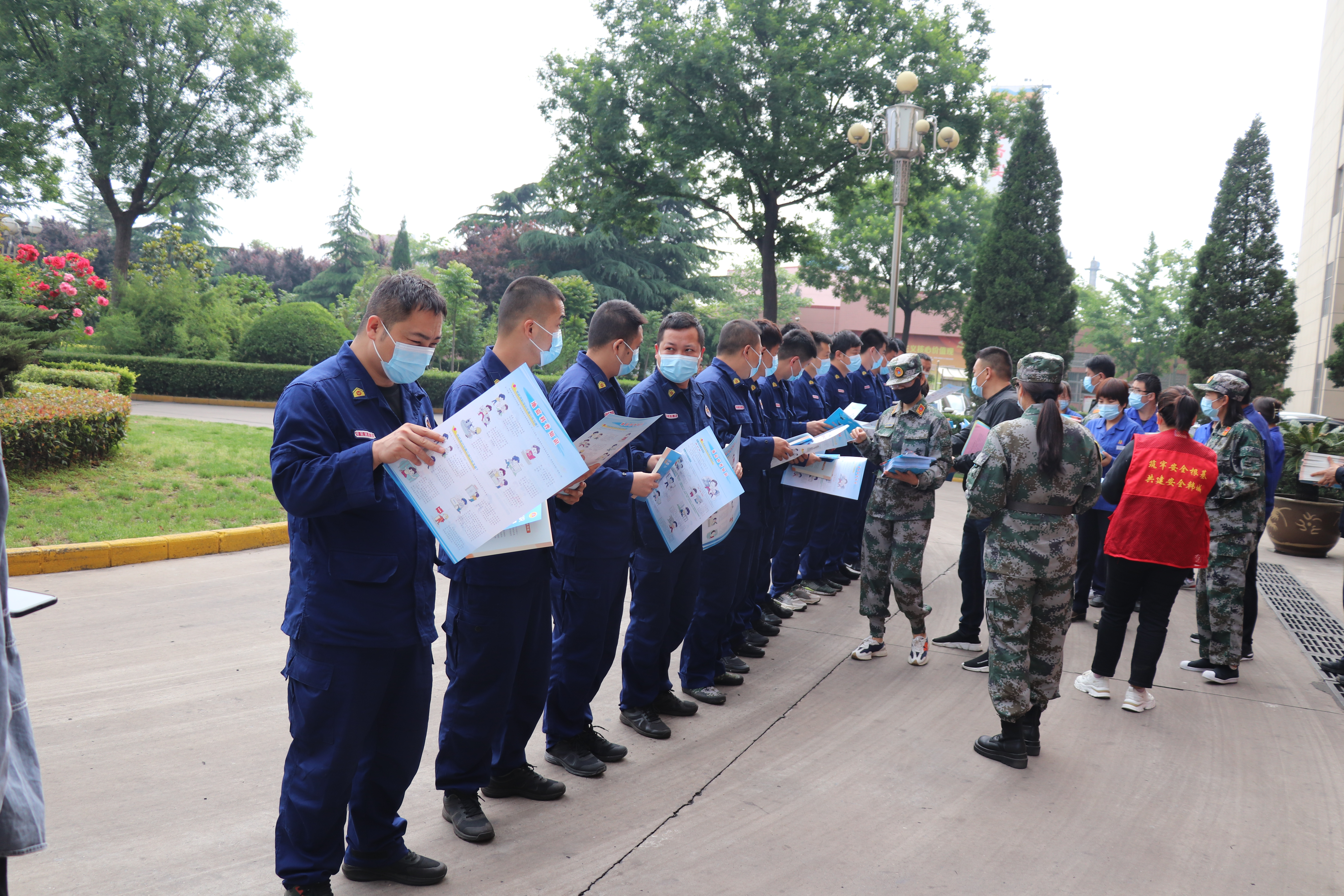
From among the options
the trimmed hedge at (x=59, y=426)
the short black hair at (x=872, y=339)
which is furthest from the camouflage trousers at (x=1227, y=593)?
the trimmed hedge at (x=59, y=426)

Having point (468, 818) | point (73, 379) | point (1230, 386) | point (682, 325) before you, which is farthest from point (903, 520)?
point (73, 379)

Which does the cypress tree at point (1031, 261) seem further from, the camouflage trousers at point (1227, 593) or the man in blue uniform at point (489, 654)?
the man in blue uniform at point (489, 654)

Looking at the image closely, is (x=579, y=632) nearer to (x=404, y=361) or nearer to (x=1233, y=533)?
(x=404, y=361)

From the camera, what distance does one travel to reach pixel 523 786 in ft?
12.3

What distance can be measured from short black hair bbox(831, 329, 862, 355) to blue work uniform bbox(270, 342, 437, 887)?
606 cm

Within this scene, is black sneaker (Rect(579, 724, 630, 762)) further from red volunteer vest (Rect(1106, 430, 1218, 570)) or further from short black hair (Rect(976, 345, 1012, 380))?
short black hair (Rect(976, 345, 1012, 380))

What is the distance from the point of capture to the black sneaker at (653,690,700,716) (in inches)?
188

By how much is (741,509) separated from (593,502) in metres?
1.69

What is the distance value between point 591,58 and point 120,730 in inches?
654

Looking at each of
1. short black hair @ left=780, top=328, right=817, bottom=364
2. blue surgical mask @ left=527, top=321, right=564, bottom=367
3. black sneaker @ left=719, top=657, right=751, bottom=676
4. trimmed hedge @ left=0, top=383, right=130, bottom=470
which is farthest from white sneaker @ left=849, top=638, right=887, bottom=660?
trimmed hedge @ left=0, top=383, right=130, bottom=470

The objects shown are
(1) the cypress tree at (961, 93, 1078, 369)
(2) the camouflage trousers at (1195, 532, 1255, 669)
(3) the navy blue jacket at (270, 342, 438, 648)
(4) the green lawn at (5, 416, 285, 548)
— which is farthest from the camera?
(1) the cypress tree at (961, 93, 1078, 369)

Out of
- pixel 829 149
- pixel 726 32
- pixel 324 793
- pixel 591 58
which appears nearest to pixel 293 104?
pixel 591 58

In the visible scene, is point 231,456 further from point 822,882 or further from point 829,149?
point 829,149

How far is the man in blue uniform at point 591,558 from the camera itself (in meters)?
3.89
